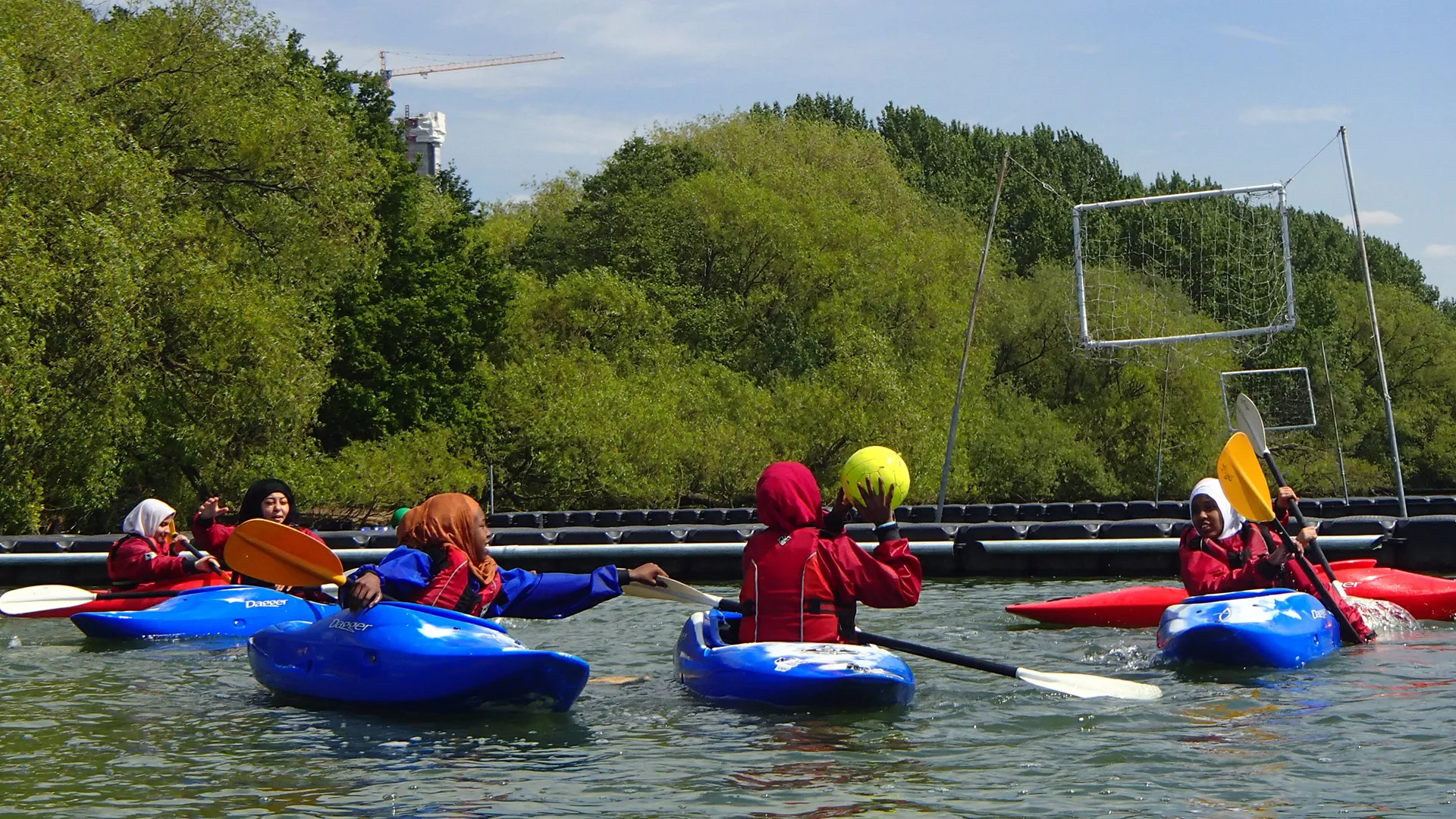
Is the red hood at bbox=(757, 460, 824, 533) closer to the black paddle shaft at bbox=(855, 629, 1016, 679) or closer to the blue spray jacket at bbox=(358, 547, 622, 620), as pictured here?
the black paddle shaft at bbox=(855, 629, 1016, 679)

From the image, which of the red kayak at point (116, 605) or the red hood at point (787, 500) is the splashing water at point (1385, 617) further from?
the red kayak at point (116, 605)

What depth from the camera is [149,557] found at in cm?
1141

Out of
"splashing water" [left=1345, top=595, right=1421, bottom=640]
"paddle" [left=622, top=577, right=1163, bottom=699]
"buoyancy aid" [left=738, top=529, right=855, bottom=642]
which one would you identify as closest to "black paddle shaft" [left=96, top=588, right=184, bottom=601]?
"paddle" [left=622, top=577, right=1163, bottom=699]

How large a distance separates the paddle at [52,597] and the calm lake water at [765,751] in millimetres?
1359

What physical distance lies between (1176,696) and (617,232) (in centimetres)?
3043

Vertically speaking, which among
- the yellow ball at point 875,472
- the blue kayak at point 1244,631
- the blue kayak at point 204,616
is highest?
the yellow ball at point 875,472

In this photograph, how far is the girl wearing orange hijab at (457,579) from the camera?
7.48m

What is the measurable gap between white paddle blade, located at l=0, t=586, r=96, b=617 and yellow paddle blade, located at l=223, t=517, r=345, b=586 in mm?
3432

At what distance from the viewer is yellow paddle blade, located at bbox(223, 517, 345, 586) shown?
798 centimetres

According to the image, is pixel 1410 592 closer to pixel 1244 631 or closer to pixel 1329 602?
pixel 1329 602

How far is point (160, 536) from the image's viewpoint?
1156 cm

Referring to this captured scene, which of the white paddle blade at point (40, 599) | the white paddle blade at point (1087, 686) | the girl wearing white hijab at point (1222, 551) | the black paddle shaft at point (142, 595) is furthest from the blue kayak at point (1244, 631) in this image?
the white paddle blade at point (40, 599)

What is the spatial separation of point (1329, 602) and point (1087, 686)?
106 inches

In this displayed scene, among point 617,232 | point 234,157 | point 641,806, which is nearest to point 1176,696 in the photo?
point 641,806
